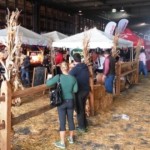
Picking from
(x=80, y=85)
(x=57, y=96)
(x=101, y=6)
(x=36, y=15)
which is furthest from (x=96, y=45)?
(x=101, y=6)

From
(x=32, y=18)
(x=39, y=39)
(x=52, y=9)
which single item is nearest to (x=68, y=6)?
(x=52, y=9)

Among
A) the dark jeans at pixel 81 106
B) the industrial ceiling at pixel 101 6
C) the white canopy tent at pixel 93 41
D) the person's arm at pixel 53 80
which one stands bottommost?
the dark jeans at pixel 81 106

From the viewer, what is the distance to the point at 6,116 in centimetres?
389

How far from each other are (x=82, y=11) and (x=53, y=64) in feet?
37.6

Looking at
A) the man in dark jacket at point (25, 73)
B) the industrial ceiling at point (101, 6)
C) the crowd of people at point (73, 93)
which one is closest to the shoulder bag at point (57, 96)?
the crowd of people at point (73, 93)

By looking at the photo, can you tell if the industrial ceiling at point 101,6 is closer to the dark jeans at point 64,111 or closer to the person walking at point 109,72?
the person walking at point 109,72

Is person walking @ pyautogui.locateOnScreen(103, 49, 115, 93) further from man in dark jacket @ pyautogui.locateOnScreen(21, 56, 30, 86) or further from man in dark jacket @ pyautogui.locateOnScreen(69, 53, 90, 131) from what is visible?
man in dark jacket @ pyautogui.locateOnScreen(21, 56, 30, 86)

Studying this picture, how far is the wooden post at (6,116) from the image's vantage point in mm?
3871

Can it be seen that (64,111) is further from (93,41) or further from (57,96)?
(93,41)

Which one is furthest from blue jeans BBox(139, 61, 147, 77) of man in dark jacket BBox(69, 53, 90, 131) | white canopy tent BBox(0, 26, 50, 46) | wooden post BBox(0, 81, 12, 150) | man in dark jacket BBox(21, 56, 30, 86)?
wooden post BBox(0, 81, 12, 150)

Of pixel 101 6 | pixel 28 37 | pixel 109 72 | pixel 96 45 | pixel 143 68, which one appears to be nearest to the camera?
pixel 109 72

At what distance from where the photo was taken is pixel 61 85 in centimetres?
451

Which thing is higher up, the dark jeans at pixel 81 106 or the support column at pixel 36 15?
the support column at pixel 36 15

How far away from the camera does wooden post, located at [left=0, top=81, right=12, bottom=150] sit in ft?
12.7
